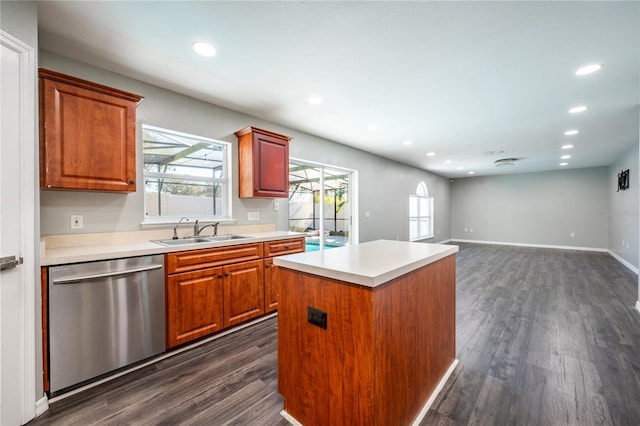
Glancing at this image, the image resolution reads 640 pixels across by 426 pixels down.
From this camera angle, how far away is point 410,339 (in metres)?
1.42

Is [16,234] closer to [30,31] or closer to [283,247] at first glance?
[30,31]

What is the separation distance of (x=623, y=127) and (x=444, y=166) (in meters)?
3.53

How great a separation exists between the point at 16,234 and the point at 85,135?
2.91 ft

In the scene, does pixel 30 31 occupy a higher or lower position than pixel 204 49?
lower

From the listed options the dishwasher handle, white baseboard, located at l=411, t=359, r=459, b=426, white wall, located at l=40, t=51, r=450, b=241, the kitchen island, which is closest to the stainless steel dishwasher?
the dishwasher handle

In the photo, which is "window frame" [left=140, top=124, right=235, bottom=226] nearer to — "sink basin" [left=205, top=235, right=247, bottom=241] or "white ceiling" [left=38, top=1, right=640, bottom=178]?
"sink basin" [left=205, top=235, right=247, bottom=241]

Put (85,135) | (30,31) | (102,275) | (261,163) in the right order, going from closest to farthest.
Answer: (30,31)
(102,275)
(85,135)
(261,163)

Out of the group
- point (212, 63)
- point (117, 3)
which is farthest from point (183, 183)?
point (117, 3)

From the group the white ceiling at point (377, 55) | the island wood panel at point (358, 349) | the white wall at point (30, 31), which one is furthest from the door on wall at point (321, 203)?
the white wall at point (30, 31)

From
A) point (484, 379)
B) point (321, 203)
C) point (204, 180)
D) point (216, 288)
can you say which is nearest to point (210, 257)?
point (216, 288)

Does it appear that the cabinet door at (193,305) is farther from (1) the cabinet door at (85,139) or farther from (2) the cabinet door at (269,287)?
(1) the cabinet door at (85,139)

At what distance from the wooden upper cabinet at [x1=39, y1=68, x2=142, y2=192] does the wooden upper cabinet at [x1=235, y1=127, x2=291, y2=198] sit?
1150mm

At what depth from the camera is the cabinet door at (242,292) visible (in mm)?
2500

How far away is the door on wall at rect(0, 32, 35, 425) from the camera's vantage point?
1.39 m
